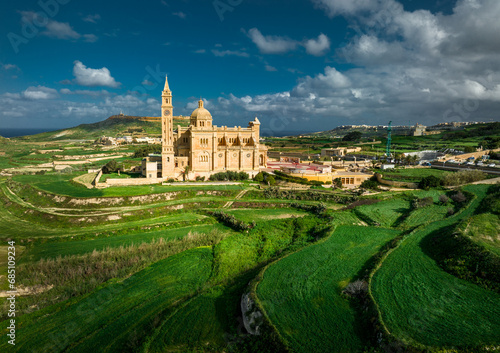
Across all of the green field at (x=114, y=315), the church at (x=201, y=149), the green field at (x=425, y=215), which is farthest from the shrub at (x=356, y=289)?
the church at (x=201, y=149)

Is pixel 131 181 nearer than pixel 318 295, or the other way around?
pixel 318 295

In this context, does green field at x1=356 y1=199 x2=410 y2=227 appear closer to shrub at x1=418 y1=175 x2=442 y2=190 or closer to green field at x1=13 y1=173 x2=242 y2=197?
shrub at x1=418 y1=175 x2=442 y2=190

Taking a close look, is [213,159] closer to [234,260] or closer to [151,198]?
[151,198]

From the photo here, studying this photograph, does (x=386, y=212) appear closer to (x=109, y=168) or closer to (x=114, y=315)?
(x=114, y=315)

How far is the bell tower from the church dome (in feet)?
15.7

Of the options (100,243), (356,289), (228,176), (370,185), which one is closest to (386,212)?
(370,185)


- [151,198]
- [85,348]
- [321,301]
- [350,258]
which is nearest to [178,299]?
[85,348]

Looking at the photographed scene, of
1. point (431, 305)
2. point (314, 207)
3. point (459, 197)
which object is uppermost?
point (459, 197)

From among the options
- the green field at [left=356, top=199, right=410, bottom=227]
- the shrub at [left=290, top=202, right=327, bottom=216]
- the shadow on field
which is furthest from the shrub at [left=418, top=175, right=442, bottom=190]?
the shrub at [left=290, top=202, right=327, bottom=216]

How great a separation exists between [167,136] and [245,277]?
95.6ft

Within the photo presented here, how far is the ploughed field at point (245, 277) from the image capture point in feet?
40.9

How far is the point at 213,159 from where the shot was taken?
45531 mm

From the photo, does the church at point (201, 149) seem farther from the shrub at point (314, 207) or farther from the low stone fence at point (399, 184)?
the low stone fence at point (399, 184)

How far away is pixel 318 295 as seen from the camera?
14.6m
